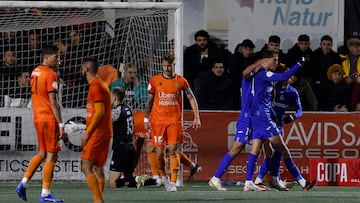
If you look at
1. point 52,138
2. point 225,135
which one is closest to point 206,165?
point 225,135

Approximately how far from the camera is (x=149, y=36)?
21.1 meters

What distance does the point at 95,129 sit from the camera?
43.9ft

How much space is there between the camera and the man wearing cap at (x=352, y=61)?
22809 millimetres

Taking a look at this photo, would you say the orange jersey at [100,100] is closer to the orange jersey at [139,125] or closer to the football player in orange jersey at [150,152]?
the football player in orange jersey at [150,152]

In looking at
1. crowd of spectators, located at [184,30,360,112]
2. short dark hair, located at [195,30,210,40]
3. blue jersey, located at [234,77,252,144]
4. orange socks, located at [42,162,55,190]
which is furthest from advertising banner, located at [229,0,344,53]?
orange socks, located at [42,162,55,190]

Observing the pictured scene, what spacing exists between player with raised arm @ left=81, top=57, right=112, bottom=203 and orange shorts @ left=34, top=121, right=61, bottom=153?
1.90 metres

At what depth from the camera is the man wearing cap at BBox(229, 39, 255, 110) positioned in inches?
868

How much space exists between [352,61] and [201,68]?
3.09 metres

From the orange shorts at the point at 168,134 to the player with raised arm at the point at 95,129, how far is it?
483 centimetres

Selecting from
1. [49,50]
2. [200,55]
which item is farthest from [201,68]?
[49,50]

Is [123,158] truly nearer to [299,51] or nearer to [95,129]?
[299,51]

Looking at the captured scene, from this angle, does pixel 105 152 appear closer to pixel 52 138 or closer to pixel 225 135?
pixel 52 138

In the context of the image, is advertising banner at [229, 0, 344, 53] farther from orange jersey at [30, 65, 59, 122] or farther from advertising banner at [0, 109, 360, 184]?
orange jersey at [30, 65, 59, 122]

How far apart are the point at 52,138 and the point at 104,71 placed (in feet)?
15.0
